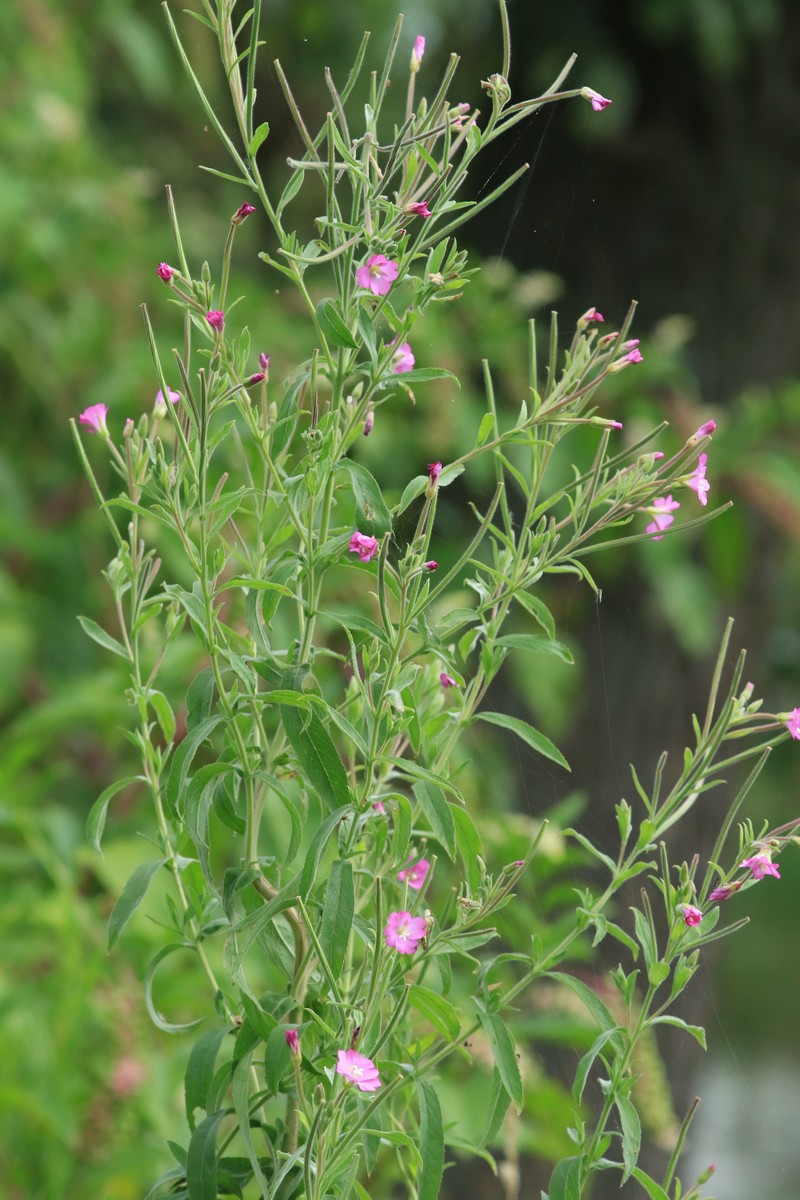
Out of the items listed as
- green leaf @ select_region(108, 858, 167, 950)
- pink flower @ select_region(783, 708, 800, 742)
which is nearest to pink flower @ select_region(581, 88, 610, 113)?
pink flower @ select_region(783, 708, 800, 742)

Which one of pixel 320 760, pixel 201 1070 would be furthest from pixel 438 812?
pixel 201 1070

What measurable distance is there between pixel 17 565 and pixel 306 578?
5.74 feet

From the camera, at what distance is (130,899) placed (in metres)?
0.52

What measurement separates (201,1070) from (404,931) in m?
0.10

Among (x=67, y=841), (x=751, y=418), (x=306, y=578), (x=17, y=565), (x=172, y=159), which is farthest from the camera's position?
(x=172, y=159)

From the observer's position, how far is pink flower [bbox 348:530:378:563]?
0.47 m

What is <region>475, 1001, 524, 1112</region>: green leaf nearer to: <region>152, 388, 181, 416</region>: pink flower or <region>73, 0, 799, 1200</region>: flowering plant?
<region>73, 0, 799, 1200</region>: flowering plant

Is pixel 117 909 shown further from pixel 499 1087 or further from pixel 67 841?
pixel 67 841

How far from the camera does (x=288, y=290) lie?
2207mm

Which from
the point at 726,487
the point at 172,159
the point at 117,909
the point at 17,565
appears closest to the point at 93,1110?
the point at 117,909

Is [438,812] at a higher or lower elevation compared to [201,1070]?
higher

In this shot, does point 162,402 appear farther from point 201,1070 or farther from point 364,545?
point 201,1070

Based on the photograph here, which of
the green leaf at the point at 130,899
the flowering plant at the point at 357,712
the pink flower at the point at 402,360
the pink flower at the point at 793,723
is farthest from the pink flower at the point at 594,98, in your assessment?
the green leaf at the point at 130,899

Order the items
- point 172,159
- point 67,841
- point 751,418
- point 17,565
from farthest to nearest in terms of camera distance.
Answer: point 172,159
point 17,565
point 751,418
point 67,841
